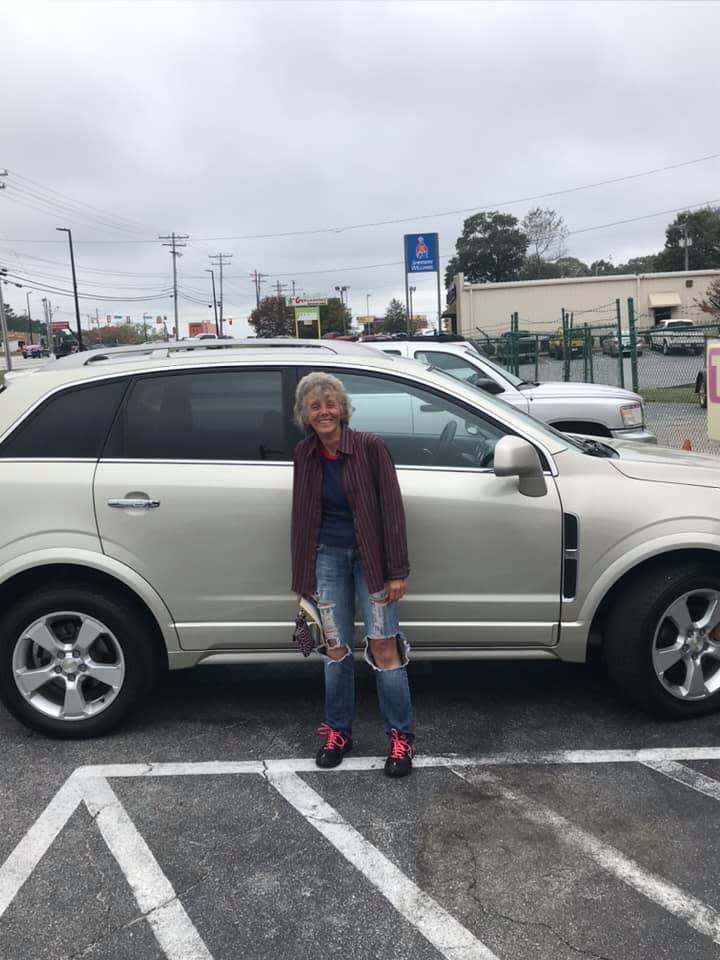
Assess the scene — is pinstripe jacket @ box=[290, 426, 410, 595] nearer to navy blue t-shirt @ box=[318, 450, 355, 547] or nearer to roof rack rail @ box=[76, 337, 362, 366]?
navy blue t-shirt @ box=[318, 450, 355, 547]

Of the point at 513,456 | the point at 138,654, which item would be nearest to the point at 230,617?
the point at 138,654

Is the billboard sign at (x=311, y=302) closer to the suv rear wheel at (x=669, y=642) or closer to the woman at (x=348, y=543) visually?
the suv rear wheel at (x=669, y=642)

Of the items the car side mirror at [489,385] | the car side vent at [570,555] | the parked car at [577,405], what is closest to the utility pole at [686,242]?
the parked car at [577,405]

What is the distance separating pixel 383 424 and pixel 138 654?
1.59 m

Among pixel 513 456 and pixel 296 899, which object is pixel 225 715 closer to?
pixel 296 899

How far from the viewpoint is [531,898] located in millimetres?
2676

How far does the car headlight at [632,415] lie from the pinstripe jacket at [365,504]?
17.5ft

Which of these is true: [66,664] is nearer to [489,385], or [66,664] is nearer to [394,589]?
[394,589]

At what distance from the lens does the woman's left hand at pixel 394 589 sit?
129 inches

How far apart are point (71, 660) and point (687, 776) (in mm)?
2746

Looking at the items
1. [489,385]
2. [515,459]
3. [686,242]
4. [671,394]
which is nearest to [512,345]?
[671,394]

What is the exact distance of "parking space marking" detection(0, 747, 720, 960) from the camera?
8.35ft

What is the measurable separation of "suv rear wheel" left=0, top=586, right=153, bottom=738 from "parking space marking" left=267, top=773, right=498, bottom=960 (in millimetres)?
842

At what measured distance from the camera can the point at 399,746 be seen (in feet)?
11.5
